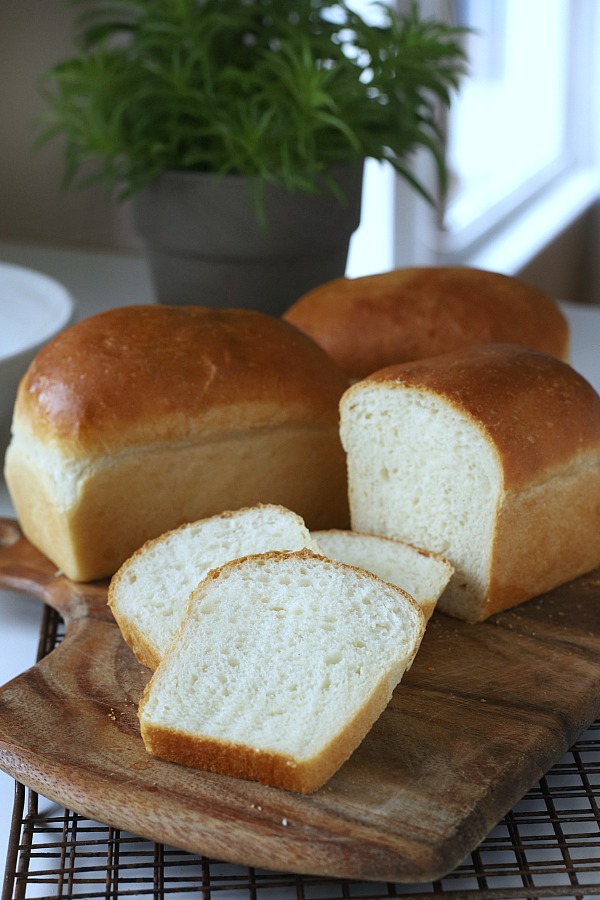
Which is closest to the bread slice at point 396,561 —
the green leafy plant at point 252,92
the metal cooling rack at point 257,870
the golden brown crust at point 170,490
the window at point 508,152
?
the golden brown crust at point 170,490

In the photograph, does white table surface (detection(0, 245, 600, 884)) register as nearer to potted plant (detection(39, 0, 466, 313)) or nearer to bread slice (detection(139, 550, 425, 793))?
bread slice (detection(139, 550, 425, 793))

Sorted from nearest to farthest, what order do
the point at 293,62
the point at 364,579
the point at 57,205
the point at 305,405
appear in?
1. the point at 364,579
2. the point at 305,405
3. the point at 293,62
4. the point at 57,205

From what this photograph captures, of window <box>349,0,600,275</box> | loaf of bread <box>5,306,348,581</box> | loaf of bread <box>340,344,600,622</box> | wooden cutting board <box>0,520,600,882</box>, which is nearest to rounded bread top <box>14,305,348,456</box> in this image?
loaf of bread <box>5,306,348,581</box>

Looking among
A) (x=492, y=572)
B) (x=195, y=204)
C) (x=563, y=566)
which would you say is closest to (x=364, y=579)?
(x=492, y=572)

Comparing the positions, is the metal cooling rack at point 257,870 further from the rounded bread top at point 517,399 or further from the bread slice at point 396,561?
the rounded bread top at point 517,399

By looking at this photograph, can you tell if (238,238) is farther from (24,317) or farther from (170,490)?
(170,490)

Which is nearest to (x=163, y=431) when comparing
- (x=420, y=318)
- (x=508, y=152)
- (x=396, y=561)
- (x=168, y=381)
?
(x=168, y=381)

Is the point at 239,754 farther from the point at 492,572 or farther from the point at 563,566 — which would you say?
the point at 563,566

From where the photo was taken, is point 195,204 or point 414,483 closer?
point 414,483
